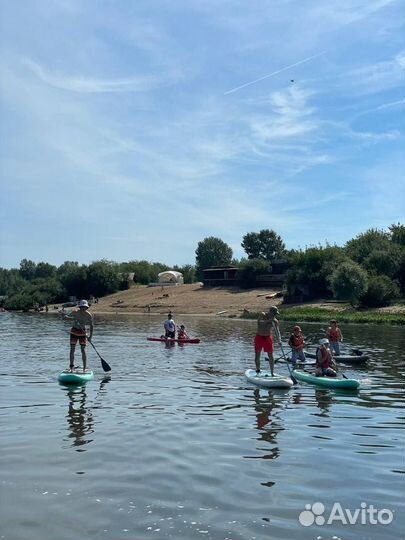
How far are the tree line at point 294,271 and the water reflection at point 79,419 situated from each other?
170ft

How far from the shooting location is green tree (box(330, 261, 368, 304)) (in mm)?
63156

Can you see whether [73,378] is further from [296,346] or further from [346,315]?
[346,315]

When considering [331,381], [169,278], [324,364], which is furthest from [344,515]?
[169,278]

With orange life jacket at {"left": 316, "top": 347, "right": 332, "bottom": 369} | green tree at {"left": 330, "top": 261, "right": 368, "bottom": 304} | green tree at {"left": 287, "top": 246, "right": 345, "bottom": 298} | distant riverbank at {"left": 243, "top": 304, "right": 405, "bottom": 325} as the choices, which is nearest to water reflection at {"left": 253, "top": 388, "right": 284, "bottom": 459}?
orange life jacket at {"left": 316, "top": 347, "right": 332, "bottom": 369}

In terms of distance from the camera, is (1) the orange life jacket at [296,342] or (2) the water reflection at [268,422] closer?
(2) the water reflection at [268,422]

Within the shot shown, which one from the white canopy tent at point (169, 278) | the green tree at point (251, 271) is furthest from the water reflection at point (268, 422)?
the white canopy tent at point (169, 278)

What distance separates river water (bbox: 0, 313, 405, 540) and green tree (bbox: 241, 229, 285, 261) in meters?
122

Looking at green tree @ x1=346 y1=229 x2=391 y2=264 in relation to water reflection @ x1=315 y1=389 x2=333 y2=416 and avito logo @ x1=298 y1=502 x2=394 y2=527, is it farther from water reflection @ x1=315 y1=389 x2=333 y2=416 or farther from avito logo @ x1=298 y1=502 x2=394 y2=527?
avito logo @ x1=298 y1=502 x2=394 y2=527

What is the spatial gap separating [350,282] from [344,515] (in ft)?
190

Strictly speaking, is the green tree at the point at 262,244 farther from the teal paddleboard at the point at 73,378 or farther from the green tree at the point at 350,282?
the teal paddleboard at the point at 73,378

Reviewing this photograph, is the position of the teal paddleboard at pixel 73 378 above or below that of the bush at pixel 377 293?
below

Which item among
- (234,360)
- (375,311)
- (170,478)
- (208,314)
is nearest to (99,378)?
(234,360)

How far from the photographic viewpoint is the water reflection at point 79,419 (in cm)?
1032

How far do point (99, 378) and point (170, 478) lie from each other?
9.93m
